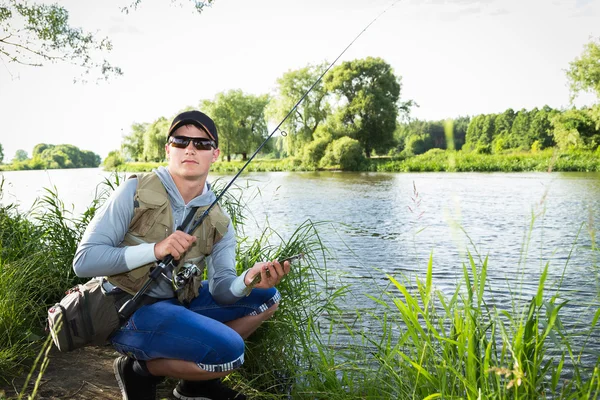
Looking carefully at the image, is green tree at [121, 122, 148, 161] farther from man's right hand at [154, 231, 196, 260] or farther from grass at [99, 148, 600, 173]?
man's right hand at [154, 231, 196, 260]

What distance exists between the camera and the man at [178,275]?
2.28m

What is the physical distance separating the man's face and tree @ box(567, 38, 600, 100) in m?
43.1

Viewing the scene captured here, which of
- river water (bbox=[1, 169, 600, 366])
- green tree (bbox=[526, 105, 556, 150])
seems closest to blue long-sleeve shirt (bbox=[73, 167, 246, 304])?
river water (bbox=[1, 169, 600, 366])

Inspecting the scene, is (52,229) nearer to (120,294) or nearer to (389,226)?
(120,294)

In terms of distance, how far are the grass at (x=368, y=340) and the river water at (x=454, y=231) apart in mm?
205

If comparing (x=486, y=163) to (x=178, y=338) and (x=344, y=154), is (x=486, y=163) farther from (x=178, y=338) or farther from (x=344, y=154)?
(x=178, y=338)

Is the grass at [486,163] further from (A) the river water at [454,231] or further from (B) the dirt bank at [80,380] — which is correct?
(B) the dirt bank at [80,380]

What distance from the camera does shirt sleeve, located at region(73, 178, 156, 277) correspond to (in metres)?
2.26

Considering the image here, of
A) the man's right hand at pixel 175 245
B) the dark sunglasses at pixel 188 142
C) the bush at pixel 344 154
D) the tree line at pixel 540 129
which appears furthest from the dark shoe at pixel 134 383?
the bush at pixel 344 154

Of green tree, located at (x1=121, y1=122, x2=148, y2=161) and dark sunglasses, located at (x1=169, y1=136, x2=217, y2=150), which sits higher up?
green tree, located at (x1=121, y1=122, x2=148, y2=161)

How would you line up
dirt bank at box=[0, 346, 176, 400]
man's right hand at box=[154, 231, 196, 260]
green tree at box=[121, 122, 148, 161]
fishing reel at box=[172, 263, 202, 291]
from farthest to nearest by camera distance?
1. green tree at box=[121, 122, 148, 161]
2. dirt bank at box=[0, 346, 176, 400]
3. fishing reel at box=[172, 263, 202, 291]
4. man's right hand at box=[154, 231, 196, 260]

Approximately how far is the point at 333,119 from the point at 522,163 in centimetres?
1515

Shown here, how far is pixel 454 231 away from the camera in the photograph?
298 centimetres

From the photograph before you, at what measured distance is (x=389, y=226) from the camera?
39.2 feet
